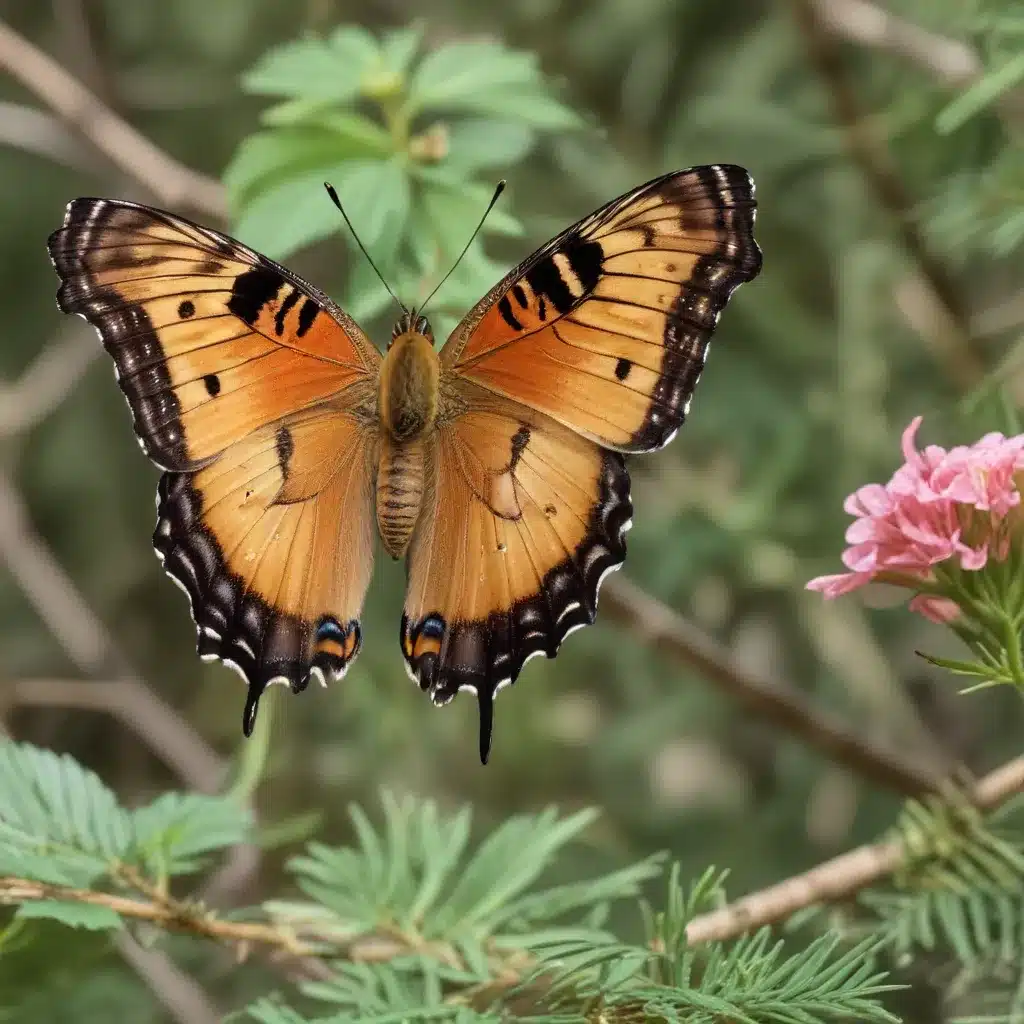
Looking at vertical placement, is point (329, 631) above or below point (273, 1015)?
above

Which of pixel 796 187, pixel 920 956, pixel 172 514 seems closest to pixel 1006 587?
pixel 920 956

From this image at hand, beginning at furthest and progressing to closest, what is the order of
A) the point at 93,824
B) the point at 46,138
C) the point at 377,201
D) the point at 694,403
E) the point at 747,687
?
the point at 694,403, the point at 46,138, the point at 747,687, the point at 377,201, the point at 93,824

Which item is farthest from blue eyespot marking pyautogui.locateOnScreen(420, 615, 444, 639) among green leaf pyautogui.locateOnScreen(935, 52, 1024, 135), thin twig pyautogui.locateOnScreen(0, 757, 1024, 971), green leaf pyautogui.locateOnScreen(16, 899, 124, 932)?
green leaf pyautogui.locateOnScreen(935, 52, 1024, 135)

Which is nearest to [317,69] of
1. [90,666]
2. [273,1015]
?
[273,1015]

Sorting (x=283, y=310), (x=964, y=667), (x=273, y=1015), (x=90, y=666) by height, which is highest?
(x=283, y=310)

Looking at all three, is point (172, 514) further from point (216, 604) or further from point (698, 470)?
point (698, 470)

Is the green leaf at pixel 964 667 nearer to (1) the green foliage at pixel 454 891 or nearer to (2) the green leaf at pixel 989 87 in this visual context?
(1) the green foliage at pixel 454 891

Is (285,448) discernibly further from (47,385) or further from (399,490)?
(47,385)

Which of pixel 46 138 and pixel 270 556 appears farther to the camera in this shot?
pixel 46 138

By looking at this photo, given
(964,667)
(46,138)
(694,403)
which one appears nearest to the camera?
(964,667)
